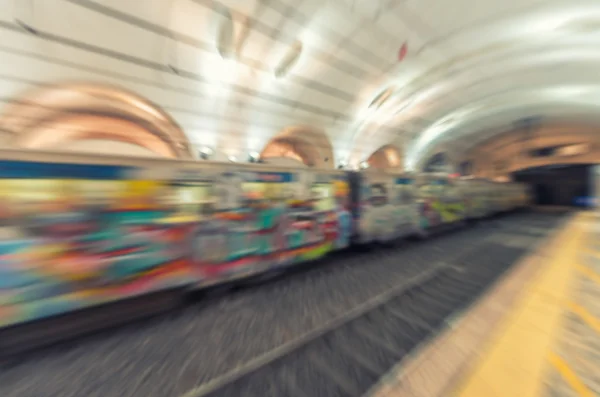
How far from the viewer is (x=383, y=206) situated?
6090mm

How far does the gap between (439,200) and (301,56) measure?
6.78 m

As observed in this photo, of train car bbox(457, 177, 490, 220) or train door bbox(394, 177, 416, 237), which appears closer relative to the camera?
train door bbox(394, 177, 416, 237)

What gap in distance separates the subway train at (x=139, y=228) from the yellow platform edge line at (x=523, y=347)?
9.87 feet

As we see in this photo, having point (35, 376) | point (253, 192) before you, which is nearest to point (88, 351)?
point (35, 376)

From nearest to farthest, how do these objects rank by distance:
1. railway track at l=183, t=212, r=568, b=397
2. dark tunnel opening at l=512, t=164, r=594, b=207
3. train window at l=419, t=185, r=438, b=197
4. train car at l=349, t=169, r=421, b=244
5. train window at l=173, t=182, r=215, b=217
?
railway track at l=183, t=212, r=568, b=397, train window at l=173, t=182, r=215, b=217, train car at l=349, t=169, r=421, b=244, train window at l=419, t=185, r=438, b=197, dark tunnel opening at l=512, t=164, r=594, b=207

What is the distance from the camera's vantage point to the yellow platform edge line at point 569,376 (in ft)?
6.03

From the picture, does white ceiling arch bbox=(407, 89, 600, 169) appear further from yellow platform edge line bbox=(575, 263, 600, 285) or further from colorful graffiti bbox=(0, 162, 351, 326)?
colorful graffiti bbox=(0, 162, 351, 326)

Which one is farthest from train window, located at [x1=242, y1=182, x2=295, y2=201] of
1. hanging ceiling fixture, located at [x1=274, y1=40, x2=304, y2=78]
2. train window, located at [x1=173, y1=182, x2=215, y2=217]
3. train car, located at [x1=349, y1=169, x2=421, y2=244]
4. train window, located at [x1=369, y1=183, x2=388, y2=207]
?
hanging ceiling fixture, located at [x1=274, y1=40, x2=304, y2=78]

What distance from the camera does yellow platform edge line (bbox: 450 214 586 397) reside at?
1837 millimetres

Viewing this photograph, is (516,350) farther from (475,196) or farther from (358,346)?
(475,196)

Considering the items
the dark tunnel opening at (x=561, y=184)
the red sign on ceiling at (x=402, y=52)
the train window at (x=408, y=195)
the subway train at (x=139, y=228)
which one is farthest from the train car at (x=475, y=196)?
the dark tunnel opening at (x=561, y=184)

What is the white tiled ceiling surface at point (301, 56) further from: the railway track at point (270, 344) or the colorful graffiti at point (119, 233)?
the railway track at point (270, 344)

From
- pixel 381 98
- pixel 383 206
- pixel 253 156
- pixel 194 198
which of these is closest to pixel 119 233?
pixel 194 198

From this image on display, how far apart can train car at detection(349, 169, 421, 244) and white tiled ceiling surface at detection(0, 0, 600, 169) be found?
4.61 metres
